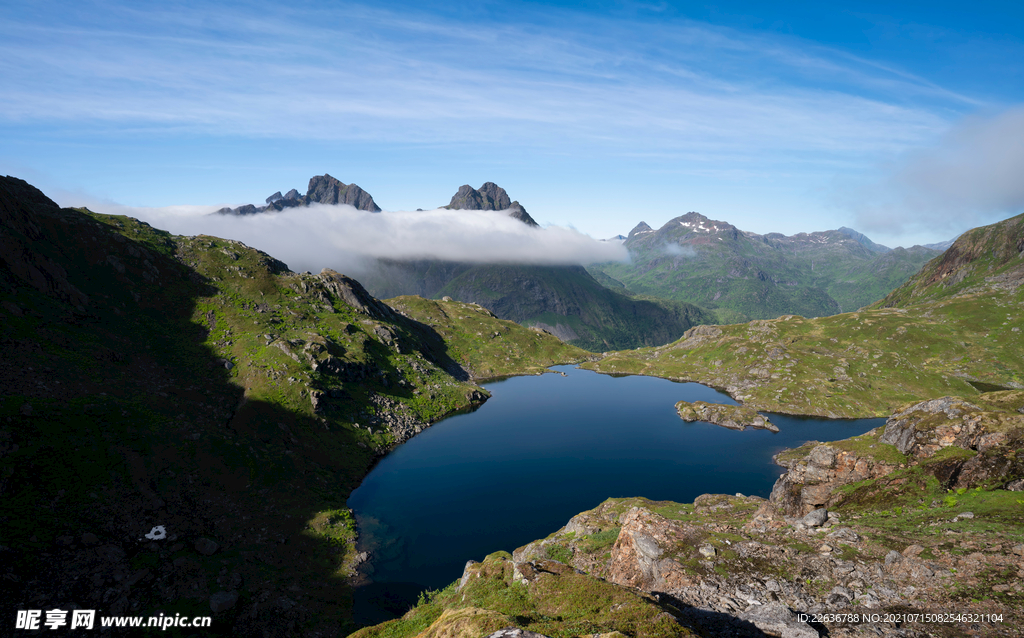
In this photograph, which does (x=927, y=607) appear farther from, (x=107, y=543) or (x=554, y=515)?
(x=107, y=543)

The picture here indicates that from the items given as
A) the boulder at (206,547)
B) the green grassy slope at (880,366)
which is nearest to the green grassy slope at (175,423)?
the boulder at (206,547)

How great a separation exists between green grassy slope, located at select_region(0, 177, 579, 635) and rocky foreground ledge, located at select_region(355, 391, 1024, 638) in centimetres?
3217

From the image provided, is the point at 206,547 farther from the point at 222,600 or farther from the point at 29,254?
the point at 29,254

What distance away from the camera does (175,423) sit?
66312 millimetres

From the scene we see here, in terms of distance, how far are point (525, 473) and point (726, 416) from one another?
81259 millimetres

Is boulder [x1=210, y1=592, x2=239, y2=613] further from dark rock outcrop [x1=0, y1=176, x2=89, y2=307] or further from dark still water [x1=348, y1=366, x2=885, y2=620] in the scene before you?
dark rock outcrop [x1=0, y1=176, x2=89, y2=307]

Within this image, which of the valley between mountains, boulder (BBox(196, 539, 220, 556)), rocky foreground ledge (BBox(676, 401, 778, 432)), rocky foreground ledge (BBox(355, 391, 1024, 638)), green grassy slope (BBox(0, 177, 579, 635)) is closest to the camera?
rocky foreground ledge (BBox(355, 391, 1024, 638))

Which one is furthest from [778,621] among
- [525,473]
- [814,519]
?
[525,473]

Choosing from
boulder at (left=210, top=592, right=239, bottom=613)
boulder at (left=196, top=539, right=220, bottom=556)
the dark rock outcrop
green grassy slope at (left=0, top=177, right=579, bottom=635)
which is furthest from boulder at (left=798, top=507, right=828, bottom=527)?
the dark rock outcrop

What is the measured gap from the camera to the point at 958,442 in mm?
41531

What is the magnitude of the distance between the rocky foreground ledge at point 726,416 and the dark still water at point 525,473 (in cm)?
425

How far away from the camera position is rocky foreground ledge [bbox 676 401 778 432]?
431ft

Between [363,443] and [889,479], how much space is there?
96.4 metres

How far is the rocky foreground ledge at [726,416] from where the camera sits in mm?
131375
